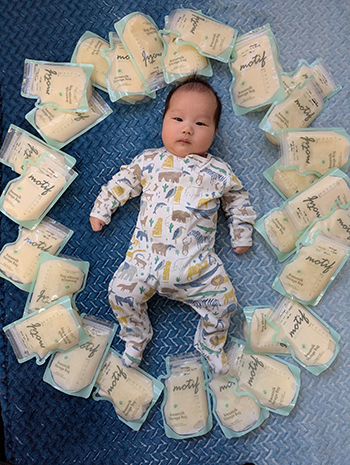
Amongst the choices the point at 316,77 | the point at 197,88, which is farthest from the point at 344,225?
the point at 197,88

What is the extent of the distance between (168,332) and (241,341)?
19 cm

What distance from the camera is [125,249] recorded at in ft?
3.98

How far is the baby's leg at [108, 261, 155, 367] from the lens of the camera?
1.11 meters

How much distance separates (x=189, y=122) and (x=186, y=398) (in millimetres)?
703

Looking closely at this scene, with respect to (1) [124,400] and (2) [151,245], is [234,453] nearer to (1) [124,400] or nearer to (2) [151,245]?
(1) [124,400]

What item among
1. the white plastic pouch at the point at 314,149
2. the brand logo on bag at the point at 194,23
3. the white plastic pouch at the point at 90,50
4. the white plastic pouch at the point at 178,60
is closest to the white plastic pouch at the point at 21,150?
the white plastic pouch at the point at 90,50

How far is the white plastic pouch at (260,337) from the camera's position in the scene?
1169mm

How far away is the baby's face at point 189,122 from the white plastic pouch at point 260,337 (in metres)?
0.45

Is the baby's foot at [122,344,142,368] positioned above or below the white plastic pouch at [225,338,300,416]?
below

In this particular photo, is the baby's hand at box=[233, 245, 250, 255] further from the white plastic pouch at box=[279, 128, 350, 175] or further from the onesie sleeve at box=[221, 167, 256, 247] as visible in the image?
the white plastic pouch at box=[279, 128, 350, 175]

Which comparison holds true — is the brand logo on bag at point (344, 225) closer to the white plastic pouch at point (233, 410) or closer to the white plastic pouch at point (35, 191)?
the white plastic pouch at point (233, 410)

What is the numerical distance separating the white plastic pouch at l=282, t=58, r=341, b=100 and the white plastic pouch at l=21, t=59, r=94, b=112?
521 mm

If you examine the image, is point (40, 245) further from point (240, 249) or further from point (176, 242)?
point (240, 249)

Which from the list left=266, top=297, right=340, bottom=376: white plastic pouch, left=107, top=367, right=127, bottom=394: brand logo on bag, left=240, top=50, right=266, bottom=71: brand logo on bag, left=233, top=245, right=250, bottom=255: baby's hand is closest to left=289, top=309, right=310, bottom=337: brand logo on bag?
left=266, top=297, right=340, bottom=376: white plastic pouch
